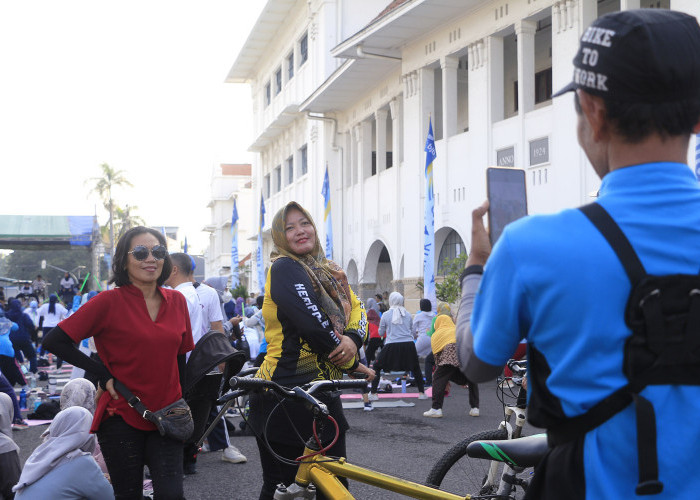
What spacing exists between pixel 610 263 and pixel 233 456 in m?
7.39

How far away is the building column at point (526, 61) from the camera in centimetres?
1923

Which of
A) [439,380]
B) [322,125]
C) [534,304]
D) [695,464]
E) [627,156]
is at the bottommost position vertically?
[439,380]

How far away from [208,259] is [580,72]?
82421 millimetres

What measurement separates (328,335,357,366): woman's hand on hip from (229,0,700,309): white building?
13.2 m

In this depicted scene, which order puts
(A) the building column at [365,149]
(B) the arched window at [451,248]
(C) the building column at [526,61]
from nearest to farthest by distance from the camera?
(C) the building column at [526,61] → (B) the arched window at [451,248] → (A) the building column at [365,149]

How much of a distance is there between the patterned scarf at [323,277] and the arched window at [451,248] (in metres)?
17.6

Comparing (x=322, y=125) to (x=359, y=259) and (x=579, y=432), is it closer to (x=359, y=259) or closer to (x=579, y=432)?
(x=359, y=259)

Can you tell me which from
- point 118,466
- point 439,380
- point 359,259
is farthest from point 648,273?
point 359,259

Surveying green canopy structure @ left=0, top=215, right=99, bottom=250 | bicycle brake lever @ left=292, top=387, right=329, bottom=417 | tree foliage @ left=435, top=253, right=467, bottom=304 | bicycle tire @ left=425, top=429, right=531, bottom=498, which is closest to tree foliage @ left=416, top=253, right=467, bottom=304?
tree foliage @ left=435, top=253, right=467, bottom=304

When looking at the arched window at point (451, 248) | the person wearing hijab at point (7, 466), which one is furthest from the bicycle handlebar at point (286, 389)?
the arched window at point (451, 248)

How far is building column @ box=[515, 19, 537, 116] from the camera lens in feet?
63.1

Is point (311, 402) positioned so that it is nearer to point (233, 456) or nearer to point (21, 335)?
point (233, 456)

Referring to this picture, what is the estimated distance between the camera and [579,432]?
5.20ft

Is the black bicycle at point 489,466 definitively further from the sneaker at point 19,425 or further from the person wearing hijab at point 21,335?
the person wearing hijab at point 21,335
